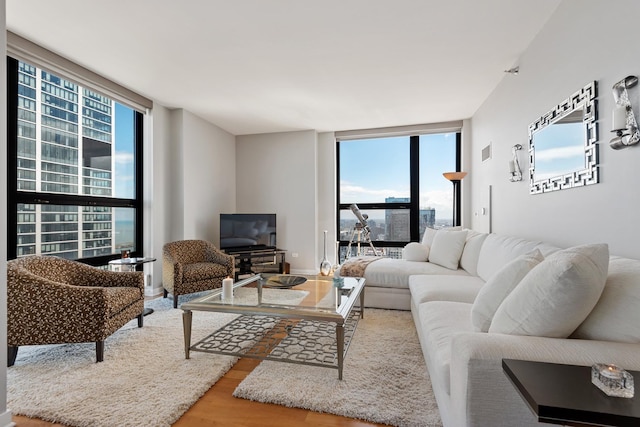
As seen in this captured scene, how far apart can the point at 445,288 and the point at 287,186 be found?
3.62 meters

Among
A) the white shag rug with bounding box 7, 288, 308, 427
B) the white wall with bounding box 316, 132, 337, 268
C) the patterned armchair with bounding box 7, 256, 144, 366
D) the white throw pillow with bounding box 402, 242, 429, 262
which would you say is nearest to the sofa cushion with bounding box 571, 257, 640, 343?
the white shag rug with bounding box 7, 288, 308, 427

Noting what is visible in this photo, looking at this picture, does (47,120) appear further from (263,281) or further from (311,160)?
(311,160)

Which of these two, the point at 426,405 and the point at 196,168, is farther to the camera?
the point at 196,168

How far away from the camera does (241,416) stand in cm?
163

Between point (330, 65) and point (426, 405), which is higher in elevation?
point (330, 65)

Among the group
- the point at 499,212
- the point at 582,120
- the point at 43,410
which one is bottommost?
the point at 43,410

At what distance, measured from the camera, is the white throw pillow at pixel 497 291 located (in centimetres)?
144

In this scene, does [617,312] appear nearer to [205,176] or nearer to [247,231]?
[247,231]

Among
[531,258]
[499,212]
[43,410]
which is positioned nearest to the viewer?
[531,258]

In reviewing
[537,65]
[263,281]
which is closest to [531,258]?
[537,65]

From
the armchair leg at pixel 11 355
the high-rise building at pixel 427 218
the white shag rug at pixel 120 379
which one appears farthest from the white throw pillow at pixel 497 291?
the high-rise building at pixel 427 218

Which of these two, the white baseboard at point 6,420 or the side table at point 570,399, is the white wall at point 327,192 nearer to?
the white baseboard at point 6,420

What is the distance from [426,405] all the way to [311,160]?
4286 mm

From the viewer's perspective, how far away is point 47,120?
300cm
